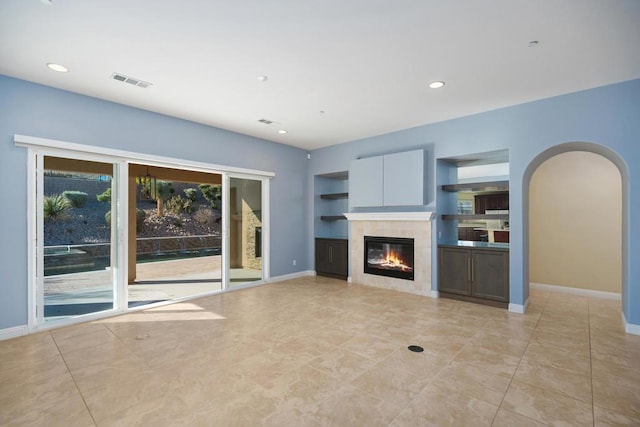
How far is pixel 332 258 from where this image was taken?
6824mm

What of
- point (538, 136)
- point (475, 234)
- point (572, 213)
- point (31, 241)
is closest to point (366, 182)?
point (538, 136)

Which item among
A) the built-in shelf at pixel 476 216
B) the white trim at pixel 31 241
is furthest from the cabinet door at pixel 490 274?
the white trim at pixel 31 241

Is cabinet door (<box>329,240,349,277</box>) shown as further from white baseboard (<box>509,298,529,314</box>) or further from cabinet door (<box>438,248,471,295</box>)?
white baseboard (<box>509,298,529,314</box>)

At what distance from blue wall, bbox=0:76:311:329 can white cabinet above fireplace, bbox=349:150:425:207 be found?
1.87 metres

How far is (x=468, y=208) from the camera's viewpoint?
707cm

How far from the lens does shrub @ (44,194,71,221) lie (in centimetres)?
382

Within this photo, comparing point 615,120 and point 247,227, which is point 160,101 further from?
point 615,120

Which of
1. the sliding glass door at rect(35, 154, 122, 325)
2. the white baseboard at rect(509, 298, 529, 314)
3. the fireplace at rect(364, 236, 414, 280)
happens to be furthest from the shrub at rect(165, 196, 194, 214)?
the white baseboard at rect(509, 298, 529, 314)

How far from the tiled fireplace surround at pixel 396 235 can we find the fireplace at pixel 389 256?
0.27ft

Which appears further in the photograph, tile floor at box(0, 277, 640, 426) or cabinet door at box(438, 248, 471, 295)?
cabinet door at box(438, 248, 471, 295)

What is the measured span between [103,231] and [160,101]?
204 centimetres

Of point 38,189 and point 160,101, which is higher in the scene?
point 160,101

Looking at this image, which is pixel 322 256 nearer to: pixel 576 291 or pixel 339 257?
pixel 339 257

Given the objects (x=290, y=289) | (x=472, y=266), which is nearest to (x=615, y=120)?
(x=472, y=266)
